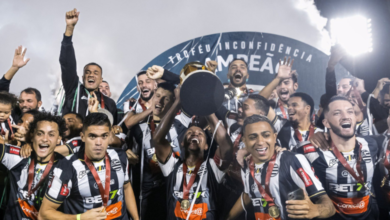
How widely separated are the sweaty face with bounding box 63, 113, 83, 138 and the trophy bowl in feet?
3.50

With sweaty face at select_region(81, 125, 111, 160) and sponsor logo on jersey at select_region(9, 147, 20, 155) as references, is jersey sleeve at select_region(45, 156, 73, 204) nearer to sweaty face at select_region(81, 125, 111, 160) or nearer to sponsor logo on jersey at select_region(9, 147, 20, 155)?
sweaty face at select_region(81, 125, 111, 160)

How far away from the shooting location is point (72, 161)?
7.72 ft

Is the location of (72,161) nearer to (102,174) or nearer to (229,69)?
(102,174)

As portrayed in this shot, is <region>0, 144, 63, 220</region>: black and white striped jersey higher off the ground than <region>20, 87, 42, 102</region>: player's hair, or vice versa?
<region>20, 87, 42, 102</region>: player's hair

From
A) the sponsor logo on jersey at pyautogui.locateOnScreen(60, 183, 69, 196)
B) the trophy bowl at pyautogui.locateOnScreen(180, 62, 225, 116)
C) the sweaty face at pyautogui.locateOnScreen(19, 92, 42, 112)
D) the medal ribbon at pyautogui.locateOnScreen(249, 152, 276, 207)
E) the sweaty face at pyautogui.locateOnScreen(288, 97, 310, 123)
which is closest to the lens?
the trophy bowl at pyautogui.locateOnScreen(180, 62, 225, 116)

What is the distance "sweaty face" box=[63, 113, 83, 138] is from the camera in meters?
2.72

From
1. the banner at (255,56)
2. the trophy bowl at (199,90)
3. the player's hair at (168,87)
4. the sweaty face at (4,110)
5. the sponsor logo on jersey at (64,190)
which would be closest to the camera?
the trophy bowl at (199,90)

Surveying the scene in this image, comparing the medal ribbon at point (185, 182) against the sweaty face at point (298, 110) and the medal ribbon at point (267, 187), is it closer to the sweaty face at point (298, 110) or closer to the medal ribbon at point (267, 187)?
the medal ribbon at point (267, 187)

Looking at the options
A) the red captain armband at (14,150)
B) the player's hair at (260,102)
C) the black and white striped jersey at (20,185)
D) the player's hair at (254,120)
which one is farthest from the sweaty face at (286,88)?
the red captain armband at (14,150)

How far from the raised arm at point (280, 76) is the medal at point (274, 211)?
95 centimetres

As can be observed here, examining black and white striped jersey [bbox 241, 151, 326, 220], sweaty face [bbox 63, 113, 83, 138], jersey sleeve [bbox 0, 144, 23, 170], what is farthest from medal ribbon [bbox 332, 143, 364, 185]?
jersey sleeve [bbox 0, 144, 23, 170]

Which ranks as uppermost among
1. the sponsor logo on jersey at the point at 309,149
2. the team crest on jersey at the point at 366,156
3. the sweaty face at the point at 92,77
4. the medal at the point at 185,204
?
the sweaty face at the point at 92,77

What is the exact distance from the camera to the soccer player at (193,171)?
2348 mm

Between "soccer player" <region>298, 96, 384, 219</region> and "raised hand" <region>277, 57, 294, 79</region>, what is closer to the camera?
"soccer player" <region>298, 96, 384, 219</region>
